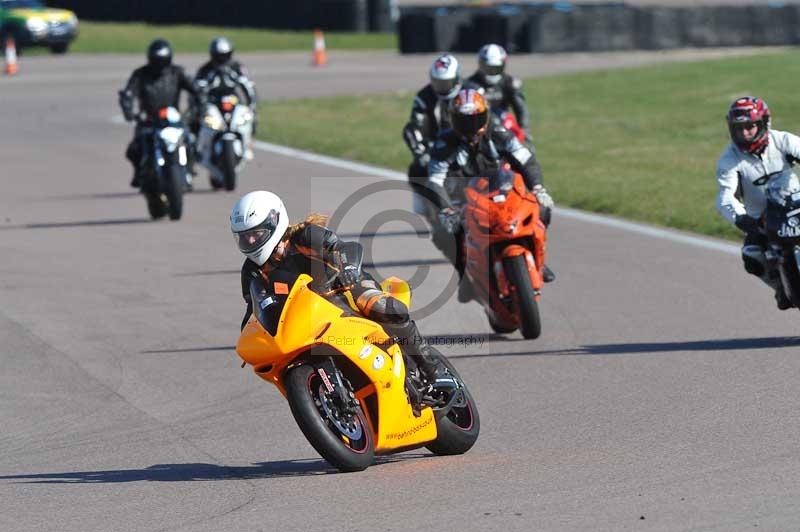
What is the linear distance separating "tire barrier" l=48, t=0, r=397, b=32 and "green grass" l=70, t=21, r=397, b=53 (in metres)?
0.38

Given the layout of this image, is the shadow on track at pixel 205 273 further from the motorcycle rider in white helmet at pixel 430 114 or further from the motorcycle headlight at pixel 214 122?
the motorcycle headlight at pixel 214 122

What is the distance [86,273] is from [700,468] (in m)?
8.31

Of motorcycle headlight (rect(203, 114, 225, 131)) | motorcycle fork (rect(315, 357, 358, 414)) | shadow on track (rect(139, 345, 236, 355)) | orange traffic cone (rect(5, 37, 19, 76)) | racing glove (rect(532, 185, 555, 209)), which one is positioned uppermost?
racing glove (rect(532, 185, 555, 209))

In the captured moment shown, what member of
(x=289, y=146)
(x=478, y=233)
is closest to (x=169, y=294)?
(x=478, y=233)

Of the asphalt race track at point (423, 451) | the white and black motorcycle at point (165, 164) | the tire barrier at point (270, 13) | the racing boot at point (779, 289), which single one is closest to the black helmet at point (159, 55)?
the white and black motorcycle at point (165, 164)

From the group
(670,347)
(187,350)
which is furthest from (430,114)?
(670,347)

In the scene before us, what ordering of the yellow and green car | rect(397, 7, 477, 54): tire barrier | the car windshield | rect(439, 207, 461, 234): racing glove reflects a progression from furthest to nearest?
1. the car windshield
2. the yellow and green car
3. rect(397, 7, 477, 54): tire barrier
4. rect(439, 207, 461, 234): racing glove

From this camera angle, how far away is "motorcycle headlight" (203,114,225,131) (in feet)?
63.3

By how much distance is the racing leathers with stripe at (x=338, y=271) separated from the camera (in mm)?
7484

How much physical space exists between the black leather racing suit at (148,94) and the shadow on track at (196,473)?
33.7 ft

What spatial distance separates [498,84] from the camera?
643 inches

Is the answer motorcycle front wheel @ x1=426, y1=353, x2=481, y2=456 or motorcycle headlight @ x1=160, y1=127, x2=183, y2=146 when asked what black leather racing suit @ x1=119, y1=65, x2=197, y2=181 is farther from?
motorcycle front wheel @ x1=426, y1=353, x2=481, y2=456

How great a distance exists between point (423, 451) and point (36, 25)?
124 feet

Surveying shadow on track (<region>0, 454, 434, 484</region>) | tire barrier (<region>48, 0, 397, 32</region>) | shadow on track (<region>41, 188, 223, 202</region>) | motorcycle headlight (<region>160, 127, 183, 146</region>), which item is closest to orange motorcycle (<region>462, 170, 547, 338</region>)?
shadow on track (<region>0, 454, 434, 484</region>)
